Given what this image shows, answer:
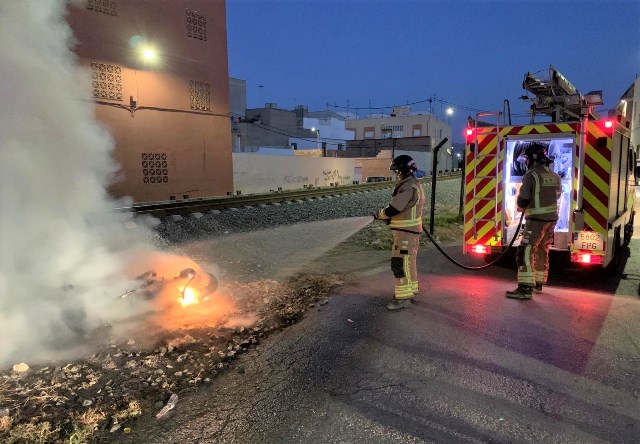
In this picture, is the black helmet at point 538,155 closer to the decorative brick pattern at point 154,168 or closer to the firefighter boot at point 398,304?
the firefighter boot at point 398,304

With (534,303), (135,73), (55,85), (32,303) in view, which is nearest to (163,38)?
(135,73)

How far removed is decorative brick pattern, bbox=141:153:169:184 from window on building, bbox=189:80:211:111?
2941 millimetres

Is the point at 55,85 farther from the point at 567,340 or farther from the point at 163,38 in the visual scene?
the point at 163,38

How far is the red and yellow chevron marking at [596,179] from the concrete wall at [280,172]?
18.9 meters

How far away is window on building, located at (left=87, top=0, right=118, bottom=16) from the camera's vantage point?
15.7m

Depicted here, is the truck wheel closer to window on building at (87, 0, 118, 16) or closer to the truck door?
the truck door

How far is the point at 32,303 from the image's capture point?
15.1 feet

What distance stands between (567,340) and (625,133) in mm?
4612

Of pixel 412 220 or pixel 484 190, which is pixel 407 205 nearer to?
pixel 412 220

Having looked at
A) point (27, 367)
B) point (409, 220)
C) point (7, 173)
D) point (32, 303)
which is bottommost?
point (27, 367)

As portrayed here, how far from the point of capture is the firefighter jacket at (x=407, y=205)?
503 centimetres

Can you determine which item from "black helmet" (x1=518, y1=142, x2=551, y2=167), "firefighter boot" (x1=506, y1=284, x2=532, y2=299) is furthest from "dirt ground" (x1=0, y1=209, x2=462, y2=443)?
"black helmet" (x1=518, y1=142, x2=551, y2=167)

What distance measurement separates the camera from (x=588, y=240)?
6137 millimetres

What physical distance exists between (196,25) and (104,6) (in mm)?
4693
